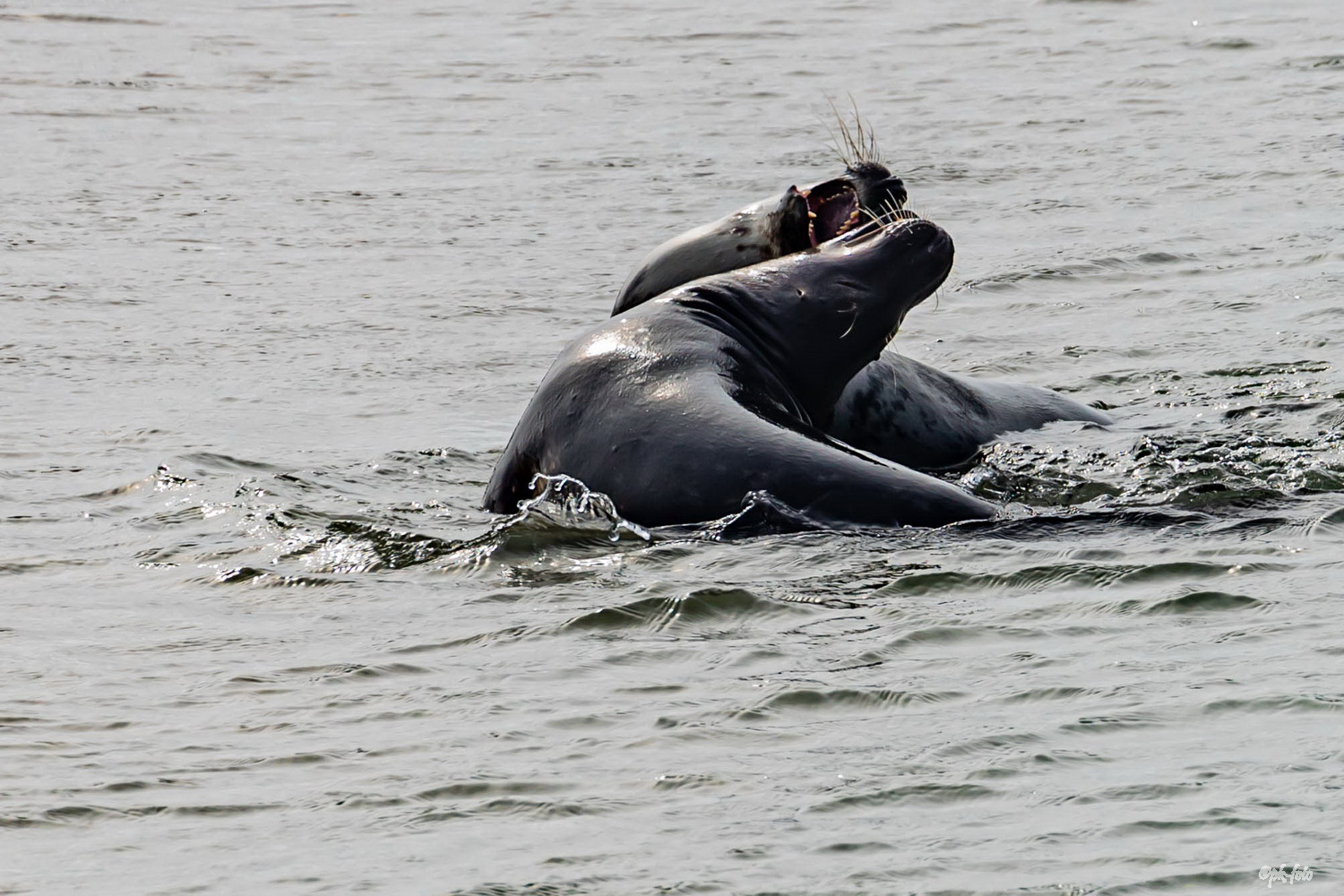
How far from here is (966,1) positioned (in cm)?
2128

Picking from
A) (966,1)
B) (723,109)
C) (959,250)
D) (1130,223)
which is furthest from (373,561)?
(966,1)

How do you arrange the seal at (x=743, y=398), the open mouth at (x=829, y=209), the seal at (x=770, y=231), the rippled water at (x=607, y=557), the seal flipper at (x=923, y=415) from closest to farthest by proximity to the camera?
the rippled water at (x=607, y=557) → the seal at (x=743, y=398) → the seal at (x=770, y=231) → the open mouth at (x=829, y=209) → the seal flipper at (x=923, y=415)

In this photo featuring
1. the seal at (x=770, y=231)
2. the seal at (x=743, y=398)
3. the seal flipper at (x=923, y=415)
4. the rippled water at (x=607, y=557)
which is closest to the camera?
the rippled water at (x=607, y=557)

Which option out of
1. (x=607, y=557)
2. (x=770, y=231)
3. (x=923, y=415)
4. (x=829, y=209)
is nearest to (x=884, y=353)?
(x=923, y=415)

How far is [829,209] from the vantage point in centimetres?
725

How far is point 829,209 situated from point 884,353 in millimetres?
687

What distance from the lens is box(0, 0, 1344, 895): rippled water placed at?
3.81m

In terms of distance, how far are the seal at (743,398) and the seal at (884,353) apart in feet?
0.70

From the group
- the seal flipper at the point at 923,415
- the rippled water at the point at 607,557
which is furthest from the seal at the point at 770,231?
the rippled water at the point at 607,557

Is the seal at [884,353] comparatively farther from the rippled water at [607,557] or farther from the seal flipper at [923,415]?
the rippled water at [607,557]

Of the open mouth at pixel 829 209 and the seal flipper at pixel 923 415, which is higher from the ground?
the open mouth at pixel 829 209

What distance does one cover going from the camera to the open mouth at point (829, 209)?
7.18 m

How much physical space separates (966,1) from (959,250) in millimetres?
10207

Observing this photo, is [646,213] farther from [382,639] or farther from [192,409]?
[382,639]
